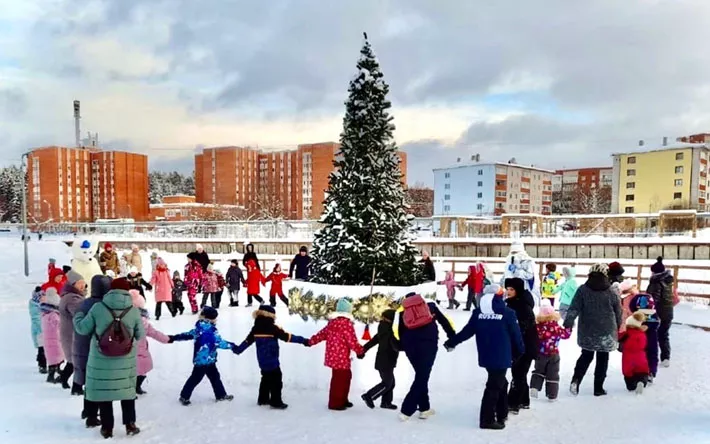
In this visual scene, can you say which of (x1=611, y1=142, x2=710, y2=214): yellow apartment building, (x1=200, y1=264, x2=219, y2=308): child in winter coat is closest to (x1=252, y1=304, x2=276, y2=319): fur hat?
(x1=200, y1=264, x2=219, y2=308): child in winter coat

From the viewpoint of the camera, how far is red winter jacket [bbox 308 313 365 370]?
18.7 ft

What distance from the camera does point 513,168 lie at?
254 feet

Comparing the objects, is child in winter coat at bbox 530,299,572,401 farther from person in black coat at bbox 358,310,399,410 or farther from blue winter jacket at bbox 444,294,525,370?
person in black coat at bbox 358,310,399,410

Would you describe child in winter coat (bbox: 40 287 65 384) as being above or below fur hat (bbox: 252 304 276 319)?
below

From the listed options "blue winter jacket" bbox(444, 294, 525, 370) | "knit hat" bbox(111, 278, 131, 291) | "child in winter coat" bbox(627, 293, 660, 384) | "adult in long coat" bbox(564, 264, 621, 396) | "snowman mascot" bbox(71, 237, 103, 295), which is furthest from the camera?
"snowman mascot" bbox(71, 237, 103, 295)

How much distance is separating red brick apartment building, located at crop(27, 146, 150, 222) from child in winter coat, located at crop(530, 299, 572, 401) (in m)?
78.1

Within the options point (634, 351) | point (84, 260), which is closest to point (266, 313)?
point (634, 351)

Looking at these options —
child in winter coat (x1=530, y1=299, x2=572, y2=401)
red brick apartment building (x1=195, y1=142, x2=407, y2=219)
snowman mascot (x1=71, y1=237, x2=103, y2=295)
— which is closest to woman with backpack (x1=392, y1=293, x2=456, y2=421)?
child in winter coat (x1=530, y1=299, x2=572, y2=401)

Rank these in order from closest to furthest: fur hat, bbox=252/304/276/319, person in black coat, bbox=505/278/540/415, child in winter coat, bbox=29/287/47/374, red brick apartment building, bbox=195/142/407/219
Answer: person in black coat, bbox=505/278/540/415 → fur hat, bbox=252/304/276/319 → child in winter coat, bbox=29/287/47/374 → red brick apartment building, bbox=195/142/407/219

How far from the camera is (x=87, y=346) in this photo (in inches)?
207

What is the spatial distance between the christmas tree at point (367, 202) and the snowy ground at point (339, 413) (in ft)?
3.72

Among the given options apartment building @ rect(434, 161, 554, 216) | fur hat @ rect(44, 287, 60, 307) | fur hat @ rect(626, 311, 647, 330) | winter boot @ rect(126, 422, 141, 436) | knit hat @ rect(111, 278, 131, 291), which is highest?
apartment building @ rect(434, 161, 554, 216)

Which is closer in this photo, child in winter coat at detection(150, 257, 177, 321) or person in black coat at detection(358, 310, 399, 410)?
person in black coat at detection(358, 310, 399, 410)

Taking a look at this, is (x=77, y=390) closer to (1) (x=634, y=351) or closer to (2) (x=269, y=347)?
(2) (x=269, y=347)
